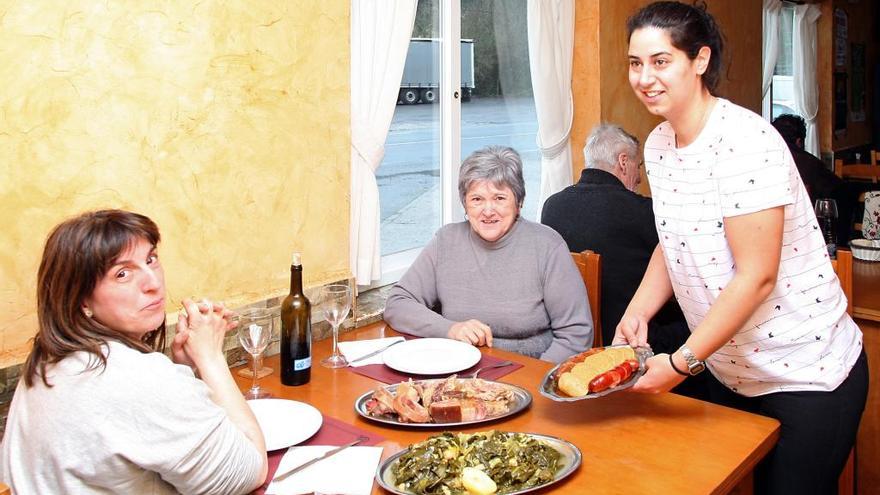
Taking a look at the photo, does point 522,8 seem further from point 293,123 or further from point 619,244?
point 293,123

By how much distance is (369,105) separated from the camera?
9.03 feet

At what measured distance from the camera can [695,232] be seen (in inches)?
67.6

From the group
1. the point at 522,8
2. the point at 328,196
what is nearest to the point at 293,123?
the point at 328,196

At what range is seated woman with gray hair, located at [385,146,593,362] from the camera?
242 centimetres

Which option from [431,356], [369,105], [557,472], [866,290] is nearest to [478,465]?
[557,472]

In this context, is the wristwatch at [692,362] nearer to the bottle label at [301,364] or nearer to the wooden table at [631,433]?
the wooden table at [631,433]

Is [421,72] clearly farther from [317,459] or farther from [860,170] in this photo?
[860,170]

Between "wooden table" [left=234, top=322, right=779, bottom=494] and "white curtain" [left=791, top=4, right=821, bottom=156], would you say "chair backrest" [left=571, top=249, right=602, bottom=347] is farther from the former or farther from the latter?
"white curtain" [left=791, top=4, right=821, bottom=156]

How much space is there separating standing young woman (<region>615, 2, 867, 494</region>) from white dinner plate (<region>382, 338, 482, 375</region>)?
1.70ft

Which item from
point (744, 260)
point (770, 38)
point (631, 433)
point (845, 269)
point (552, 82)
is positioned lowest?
point (631, 433)

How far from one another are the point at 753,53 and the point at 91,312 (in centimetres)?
539

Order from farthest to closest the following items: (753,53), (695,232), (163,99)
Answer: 1. (753,53)
2. (163,99)
3. (695,232)

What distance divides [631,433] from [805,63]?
651 cm

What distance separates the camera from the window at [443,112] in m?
3.22
